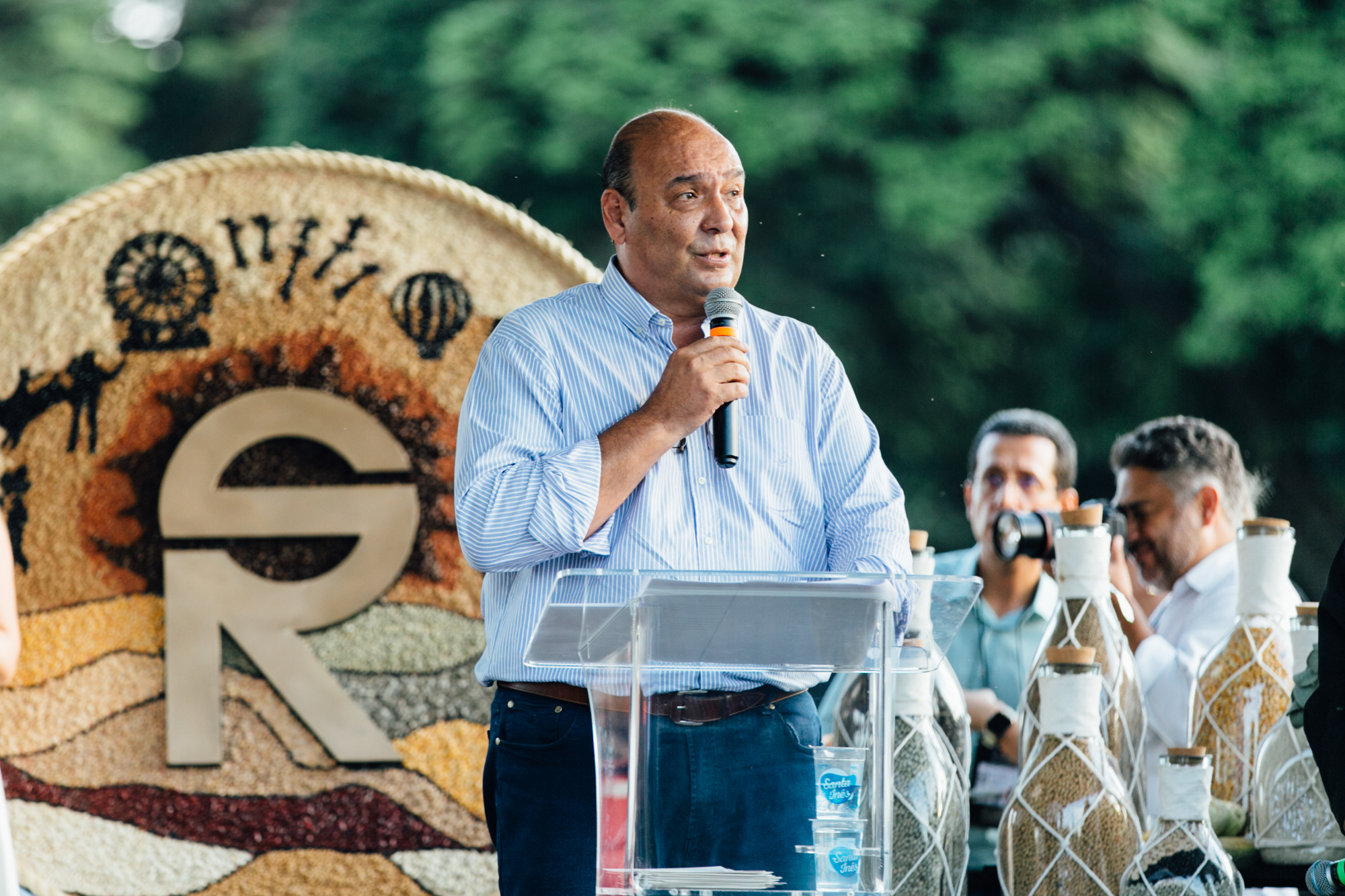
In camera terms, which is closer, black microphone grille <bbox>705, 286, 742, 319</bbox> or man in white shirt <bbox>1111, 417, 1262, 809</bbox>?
black microphone grille <bbox>705, 286, 742, 319</bbox>

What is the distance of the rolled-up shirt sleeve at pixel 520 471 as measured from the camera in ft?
5.57

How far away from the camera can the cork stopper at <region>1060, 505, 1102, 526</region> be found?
2.09 metres

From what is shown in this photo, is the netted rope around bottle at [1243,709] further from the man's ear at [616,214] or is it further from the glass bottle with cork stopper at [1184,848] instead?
the man's ear at [616,214]

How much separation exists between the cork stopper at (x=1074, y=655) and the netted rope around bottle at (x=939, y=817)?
0.74 ft

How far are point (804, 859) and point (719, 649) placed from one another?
229mm

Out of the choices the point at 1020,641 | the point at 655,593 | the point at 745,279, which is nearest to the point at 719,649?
the point at 655,593

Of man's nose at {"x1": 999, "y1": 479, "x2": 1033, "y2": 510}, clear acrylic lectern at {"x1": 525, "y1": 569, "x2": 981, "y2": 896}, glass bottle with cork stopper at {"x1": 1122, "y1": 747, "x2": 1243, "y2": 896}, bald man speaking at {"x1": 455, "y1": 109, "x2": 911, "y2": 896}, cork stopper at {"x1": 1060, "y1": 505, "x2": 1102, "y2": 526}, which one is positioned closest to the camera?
clear acrylic lectern at {"x1": 525, "y1": 569, "x2": 981, "y2": 896}

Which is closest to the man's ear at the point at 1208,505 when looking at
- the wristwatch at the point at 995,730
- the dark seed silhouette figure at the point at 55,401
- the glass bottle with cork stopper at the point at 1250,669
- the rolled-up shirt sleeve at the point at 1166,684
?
the rolled-up shirt sleeve at the point at 1166,684

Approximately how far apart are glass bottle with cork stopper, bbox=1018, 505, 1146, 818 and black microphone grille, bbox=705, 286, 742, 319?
0.63 m

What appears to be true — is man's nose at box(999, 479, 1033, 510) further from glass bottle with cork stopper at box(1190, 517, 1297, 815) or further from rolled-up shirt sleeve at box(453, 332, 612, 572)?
rolled-up shirt sleeve at box(453, 332, 612, 572)

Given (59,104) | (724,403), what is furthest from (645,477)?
(59,104)

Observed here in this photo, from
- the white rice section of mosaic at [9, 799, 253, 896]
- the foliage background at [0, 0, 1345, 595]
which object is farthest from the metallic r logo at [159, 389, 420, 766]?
the foliage background at [0, 0, 1345, 595]

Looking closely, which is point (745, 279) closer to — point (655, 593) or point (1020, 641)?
point (1020, 641)

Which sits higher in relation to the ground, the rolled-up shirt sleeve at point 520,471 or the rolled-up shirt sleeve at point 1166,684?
the rolled-up shirt sleeve at point 520,471
